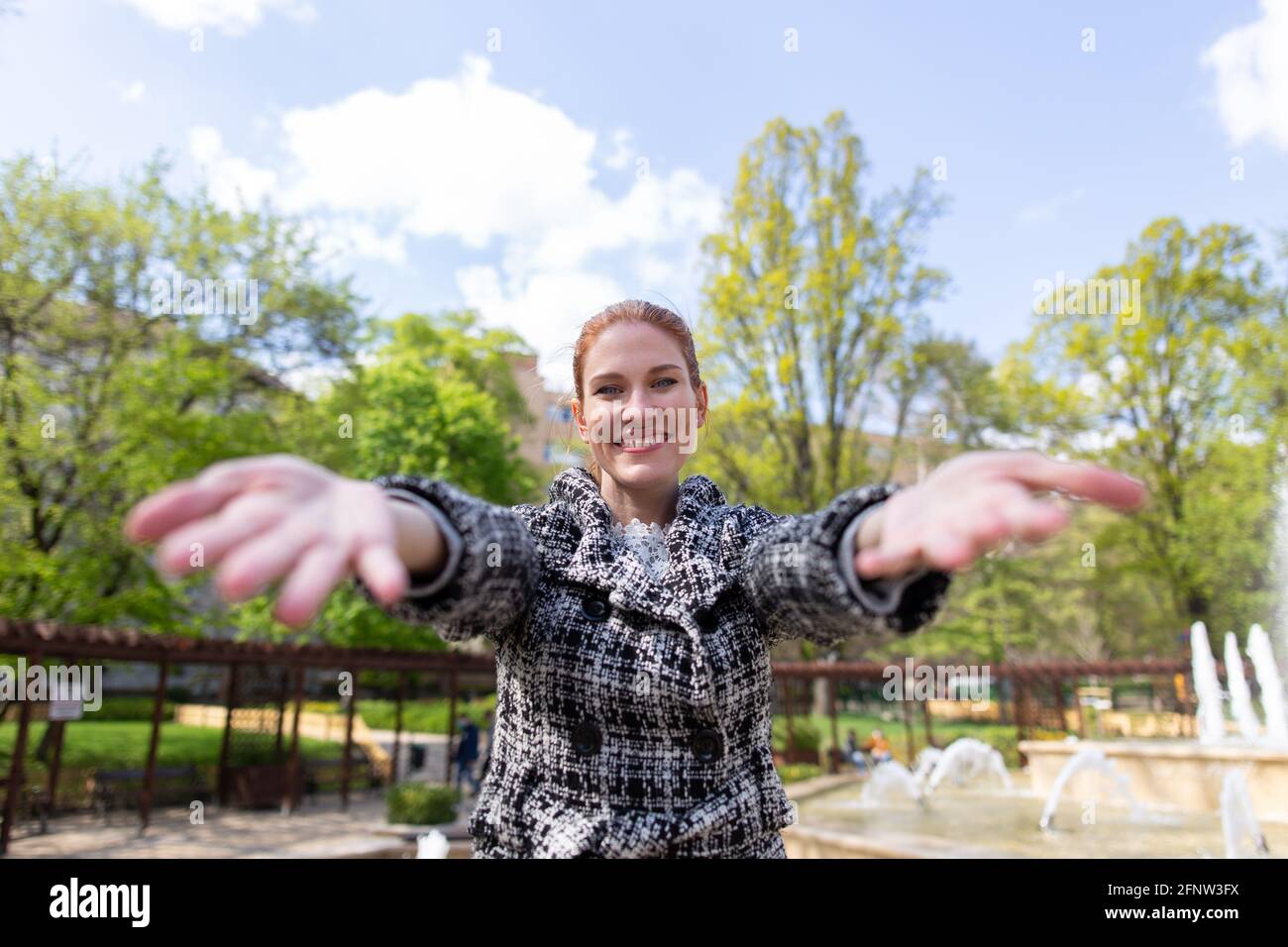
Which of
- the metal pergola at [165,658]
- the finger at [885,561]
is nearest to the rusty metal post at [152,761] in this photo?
the metal pergola at [165,658]

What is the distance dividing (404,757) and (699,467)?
1301cm

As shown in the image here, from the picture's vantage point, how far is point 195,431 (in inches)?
627

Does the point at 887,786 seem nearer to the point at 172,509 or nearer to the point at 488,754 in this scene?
the point at 488,754

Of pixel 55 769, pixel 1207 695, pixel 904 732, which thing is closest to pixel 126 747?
Answer: pixel 55 769

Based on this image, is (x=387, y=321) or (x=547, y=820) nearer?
(x=547, y=820)

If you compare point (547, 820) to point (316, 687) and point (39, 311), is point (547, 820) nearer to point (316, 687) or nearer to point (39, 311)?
point (39, 311)

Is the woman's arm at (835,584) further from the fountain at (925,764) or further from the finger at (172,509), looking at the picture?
the fountain at (925,764)

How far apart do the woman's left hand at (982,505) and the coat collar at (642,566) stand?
0.43 m

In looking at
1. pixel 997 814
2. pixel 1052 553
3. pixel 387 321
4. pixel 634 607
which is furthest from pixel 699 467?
pixel 634 607

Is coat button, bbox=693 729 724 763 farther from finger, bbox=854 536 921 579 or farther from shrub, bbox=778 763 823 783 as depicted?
shrub, bbox=778 763 823 783

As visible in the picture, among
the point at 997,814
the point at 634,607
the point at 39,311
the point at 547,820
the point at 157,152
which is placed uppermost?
the point at 157,152

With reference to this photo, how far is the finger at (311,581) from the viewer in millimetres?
857

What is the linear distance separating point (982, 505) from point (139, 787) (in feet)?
66.6

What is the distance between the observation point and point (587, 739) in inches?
59.5
